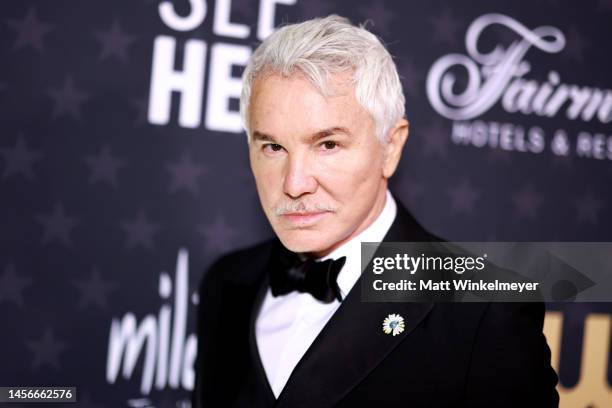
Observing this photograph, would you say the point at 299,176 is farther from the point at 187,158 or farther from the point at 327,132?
the point at 187,158

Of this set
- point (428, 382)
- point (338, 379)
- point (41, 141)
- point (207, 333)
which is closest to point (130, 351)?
point (207, 333)

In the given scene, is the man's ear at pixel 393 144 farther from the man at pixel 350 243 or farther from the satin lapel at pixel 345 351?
A: the satin lapel at pixel 345 351

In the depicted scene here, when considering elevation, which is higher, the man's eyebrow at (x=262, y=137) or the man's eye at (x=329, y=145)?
the man's eyebrow at (x=262, y=137)

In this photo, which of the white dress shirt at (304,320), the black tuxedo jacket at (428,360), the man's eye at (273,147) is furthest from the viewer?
the white dress shirt at (304,320)

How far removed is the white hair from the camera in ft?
5.15

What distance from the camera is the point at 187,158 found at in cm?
239

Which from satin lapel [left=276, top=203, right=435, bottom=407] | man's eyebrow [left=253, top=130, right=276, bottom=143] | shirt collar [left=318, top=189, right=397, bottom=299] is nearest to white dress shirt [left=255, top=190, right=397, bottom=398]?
shirt collar [left=318, top=189, right=397, bottom=299]

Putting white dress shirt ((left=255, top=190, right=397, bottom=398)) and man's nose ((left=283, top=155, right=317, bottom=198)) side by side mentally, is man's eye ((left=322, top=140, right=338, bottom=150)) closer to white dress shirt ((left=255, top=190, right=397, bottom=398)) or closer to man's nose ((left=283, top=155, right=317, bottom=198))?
man's nose ((left=283, top=155, right=317, bottom=198))

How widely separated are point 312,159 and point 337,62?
0.88 feet

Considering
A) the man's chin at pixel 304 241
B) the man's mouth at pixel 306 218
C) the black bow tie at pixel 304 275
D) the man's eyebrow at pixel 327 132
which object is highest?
the man's eyebrow at pixel 327 132

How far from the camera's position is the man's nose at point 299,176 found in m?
1.58

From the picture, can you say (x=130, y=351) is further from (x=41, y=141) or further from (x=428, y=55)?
(x=428, y=55)

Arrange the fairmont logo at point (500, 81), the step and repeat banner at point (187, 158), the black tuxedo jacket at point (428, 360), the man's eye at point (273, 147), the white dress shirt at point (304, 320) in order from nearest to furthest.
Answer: the black tuxedo jacket at point (428, 360)
the man's eye at point (273, 147)
the white dress shirt at point (304, 320)
the step and repeat banner at point (187, 158)
the fairmont logo at point (500, 81)

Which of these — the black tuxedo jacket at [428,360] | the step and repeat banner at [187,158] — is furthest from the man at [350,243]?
the step and repeat banner at [187,158]
